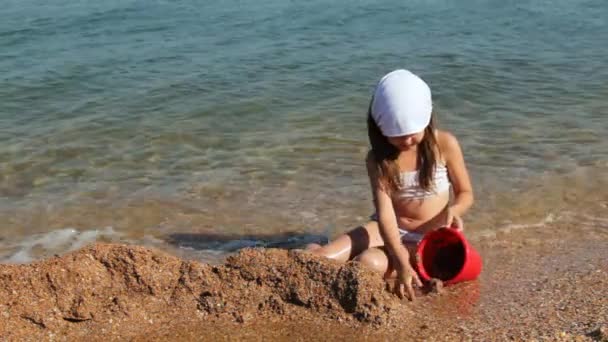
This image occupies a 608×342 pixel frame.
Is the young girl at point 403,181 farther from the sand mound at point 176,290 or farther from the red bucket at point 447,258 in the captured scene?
the sand mound at point 176,290

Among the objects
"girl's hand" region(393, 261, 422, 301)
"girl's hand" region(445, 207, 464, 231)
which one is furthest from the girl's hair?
"girl's hand" region(393, 261, 422, 301)

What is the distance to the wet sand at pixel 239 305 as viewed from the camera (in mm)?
3439

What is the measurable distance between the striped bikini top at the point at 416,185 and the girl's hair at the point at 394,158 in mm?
27

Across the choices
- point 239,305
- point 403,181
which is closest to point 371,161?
point 403,181

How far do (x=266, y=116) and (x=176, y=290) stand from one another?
4145 mm

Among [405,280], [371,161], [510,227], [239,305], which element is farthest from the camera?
[510,227]

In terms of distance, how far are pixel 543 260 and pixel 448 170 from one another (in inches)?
28.3

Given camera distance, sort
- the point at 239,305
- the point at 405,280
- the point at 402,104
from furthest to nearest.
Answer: the point at 405,280 → the point at 402,104 → the point at 239,305

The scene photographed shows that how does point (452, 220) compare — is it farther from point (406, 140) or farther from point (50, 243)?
point (50, 243)

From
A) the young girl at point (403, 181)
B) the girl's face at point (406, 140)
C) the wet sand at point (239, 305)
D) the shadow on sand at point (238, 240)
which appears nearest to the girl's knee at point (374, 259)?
the young girl at point (403, 181)

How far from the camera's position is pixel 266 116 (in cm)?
760

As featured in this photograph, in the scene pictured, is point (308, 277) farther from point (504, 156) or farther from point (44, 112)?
point (44, 112)

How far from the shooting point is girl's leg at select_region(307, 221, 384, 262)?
13.4 ft

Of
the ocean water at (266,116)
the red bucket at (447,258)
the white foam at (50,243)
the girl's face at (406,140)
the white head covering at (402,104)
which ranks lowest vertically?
the ocean water at (266,116)
